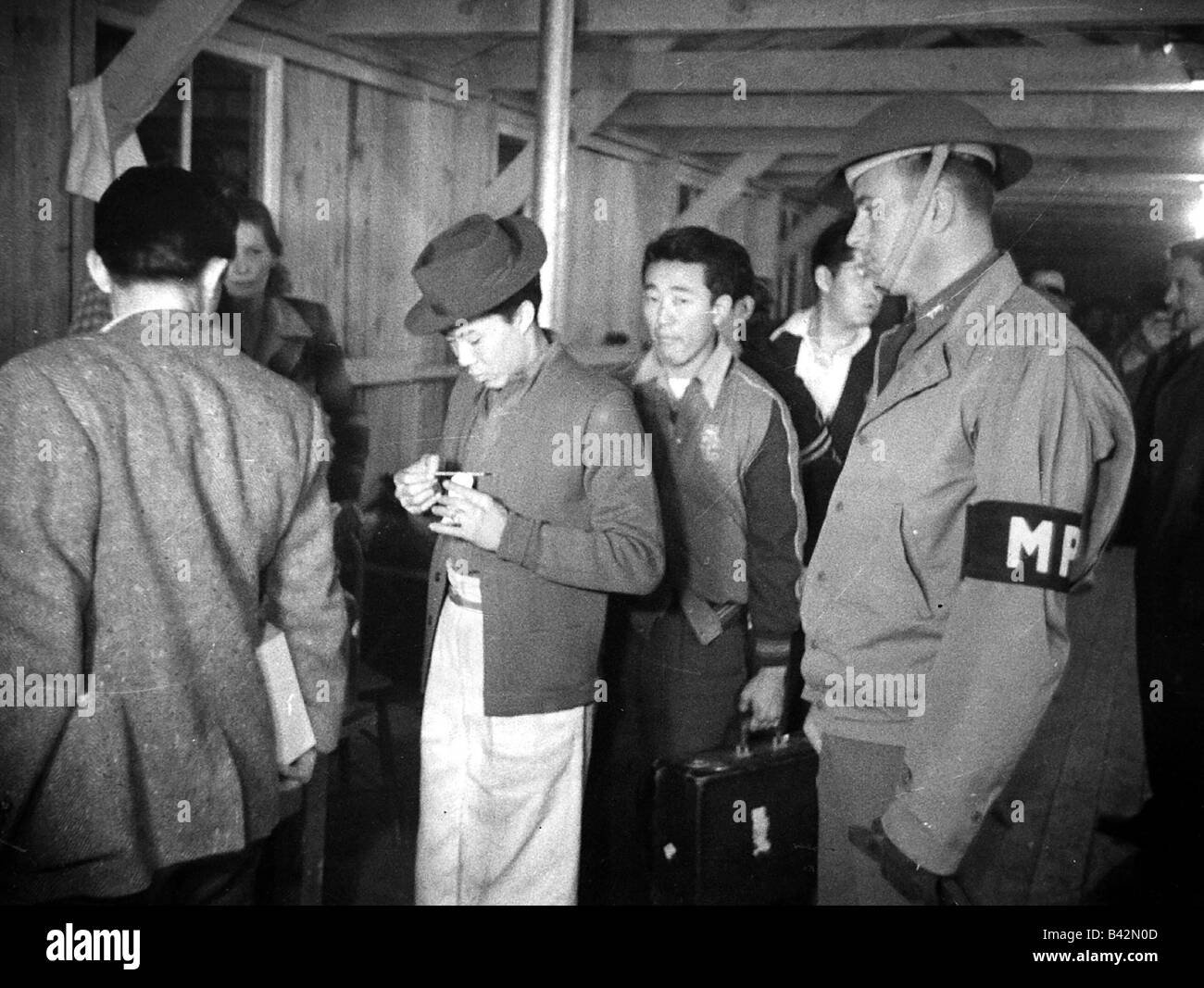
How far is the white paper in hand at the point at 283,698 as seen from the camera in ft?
5.63

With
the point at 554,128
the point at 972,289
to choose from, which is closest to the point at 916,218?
the point at 972,289

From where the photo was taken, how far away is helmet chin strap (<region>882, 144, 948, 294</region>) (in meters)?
1.66

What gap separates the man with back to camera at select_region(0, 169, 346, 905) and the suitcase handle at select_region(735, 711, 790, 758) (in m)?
0.87

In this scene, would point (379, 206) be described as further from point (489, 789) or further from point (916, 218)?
point (916, 218)

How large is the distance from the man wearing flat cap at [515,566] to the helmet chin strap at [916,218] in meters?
0.57

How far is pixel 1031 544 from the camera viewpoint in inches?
55.6

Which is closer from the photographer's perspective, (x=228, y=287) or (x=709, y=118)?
(x=228, y=287)

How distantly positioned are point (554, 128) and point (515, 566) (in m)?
1.57

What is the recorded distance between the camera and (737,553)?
2.42m
